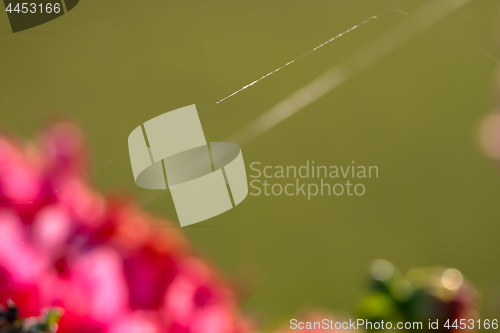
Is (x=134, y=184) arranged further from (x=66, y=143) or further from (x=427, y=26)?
(x=427, y=26)

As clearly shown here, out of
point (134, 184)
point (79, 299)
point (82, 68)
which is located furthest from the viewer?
point (82, 68)

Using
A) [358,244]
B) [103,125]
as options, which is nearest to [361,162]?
[358,244]

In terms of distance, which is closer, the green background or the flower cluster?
the flower cluster

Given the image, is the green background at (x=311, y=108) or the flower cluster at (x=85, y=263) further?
the green background at (x=311, y=108)
